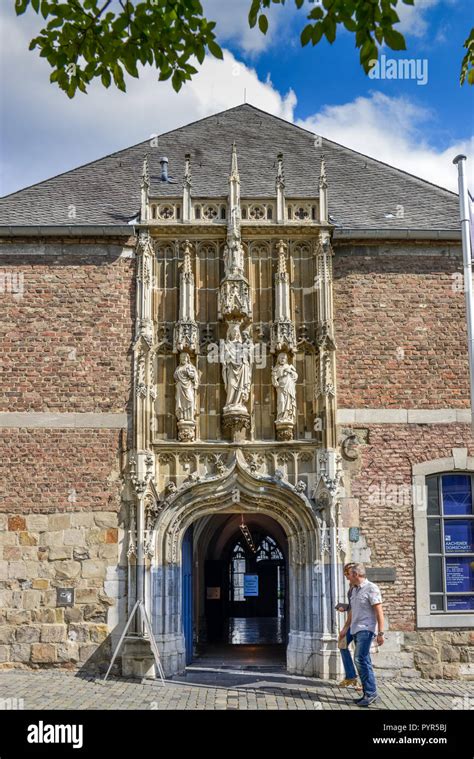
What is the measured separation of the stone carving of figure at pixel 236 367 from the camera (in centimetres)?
1346

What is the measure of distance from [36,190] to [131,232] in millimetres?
3075

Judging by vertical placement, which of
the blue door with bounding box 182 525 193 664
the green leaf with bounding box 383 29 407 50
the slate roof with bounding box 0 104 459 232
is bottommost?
the blue door with bounding box 182 525 193 664

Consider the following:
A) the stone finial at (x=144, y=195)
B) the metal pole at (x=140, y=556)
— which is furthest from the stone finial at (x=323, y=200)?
the metal pole at (x=140, y=556)

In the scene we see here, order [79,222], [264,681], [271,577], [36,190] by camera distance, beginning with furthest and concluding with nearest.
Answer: [271,577] < [36,190] < [79,222] < [264,681]

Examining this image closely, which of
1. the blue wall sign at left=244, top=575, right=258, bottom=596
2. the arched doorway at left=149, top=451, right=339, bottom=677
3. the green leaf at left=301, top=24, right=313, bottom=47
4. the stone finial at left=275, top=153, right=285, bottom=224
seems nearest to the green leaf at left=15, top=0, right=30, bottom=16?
the green leaf at left=301, top=24, right=313, bottom=47

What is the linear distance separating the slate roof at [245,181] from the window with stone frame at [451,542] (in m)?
4.15

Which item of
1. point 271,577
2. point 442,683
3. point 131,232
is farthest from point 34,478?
point 271,577

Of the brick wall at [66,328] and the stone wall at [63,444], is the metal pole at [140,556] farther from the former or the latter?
the brick wall at [66,328]

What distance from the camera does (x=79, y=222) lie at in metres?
14.4

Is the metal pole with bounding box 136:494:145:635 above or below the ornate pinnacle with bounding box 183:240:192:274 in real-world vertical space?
below

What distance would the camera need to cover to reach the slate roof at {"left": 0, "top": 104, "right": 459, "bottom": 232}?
14.8 meters

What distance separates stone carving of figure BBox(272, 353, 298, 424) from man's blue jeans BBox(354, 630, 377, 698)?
12.5 feet

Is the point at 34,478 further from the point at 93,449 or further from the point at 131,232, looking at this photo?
the point at 131,232

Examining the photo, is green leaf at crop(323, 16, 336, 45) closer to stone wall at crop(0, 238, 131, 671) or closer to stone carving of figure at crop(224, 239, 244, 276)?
stone carving of figure at crop(224, 239, 244, 276)
